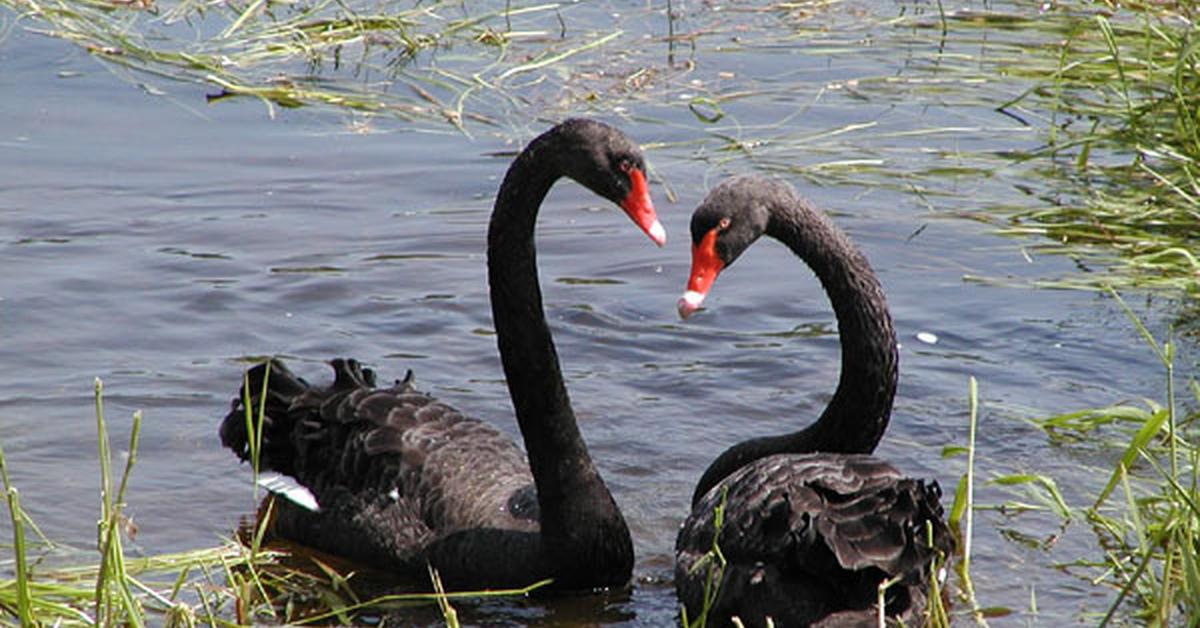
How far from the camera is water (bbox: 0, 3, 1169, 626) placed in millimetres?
6223

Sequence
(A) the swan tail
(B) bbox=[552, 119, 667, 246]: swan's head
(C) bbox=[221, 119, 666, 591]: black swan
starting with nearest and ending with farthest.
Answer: (B) bbox=[552, 119, 667, 246]: swan's head < (C) bbox=[221, 119, 666, 591]: black swan < (A) the swan tail

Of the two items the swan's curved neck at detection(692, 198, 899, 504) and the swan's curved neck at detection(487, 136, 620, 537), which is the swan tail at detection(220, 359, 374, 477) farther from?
the swan's curved neck at detection(692, 198, 899, 504)

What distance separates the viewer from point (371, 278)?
25.6 ft

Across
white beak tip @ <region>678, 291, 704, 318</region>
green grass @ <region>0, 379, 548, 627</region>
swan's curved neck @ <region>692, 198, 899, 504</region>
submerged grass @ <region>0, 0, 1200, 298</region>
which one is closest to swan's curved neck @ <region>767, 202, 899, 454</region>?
swan's curved neck @ <region>692, 198, 899, 504</region>

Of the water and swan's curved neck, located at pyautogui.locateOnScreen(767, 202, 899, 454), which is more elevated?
swan's curved neck, located at pyautogui.locateOnScreen(767, 202, 899, 454)

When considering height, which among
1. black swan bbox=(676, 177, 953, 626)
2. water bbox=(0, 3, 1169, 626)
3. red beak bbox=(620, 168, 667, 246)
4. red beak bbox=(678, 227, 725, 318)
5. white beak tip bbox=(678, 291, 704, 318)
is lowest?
water bbox=(0, 3, 1169, 626)

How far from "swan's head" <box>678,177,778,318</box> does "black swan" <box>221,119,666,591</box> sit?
0.23 m

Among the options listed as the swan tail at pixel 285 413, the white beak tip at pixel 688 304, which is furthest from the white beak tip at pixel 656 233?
the swan tail at pixel 285 413

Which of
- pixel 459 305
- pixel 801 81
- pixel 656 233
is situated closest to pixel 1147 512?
pixel 656 233

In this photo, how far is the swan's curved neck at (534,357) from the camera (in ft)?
17.7

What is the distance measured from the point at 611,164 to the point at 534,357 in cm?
61

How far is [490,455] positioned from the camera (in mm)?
5926

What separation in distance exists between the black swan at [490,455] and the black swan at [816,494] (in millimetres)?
307

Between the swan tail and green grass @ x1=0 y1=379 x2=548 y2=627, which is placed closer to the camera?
green grass @ x1=0 y1=379 x2=548 y2=627
